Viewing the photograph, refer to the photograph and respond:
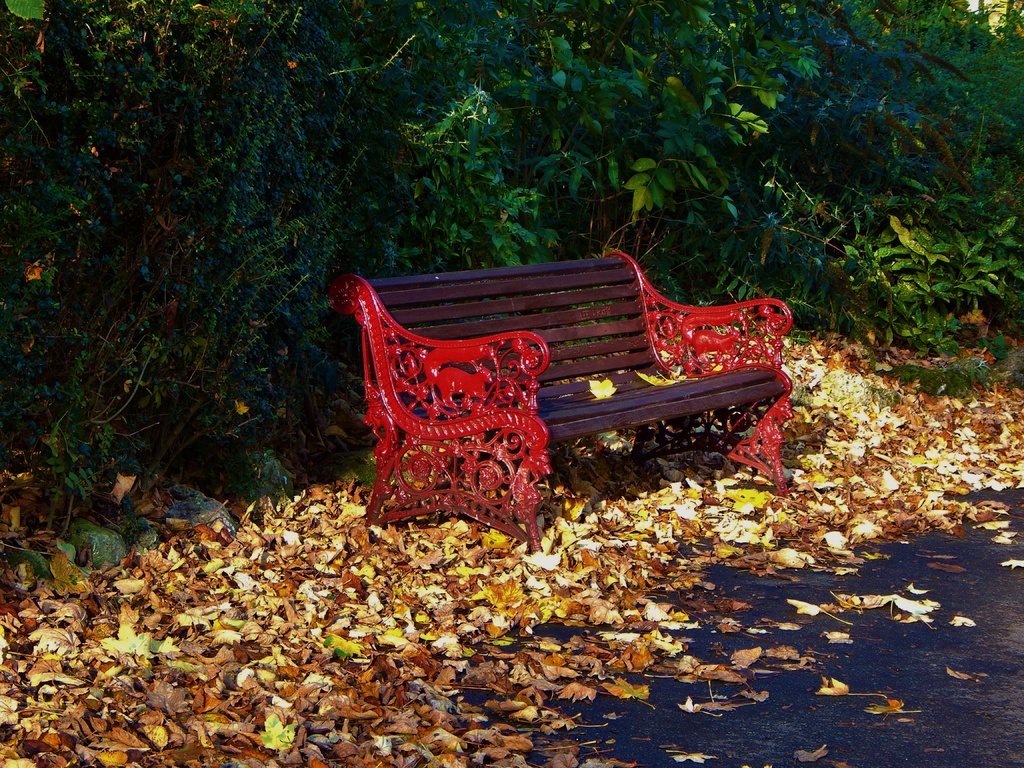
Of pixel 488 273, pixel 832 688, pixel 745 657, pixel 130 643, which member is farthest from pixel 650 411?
pixel 130 643

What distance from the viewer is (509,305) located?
5.73 metres

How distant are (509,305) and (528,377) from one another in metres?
0.94

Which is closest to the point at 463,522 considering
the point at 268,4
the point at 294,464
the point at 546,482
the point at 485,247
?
the point at 546,482

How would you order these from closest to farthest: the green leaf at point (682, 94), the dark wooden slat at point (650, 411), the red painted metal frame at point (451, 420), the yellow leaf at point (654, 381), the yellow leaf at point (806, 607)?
the yellow leaf at point (806, 607), the red painted metal frame at point (451, 420), the dark wooden slat at point (650, 411), the yellow leaf at point (654, 381), the green leaf at point (682, 94)

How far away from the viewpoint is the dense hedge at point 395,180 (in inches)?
158

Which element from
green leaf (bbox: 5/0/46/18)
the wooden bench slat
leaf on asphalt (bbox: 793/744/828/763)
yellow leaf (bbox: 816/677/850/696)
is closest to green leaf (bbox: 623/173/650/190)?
the wooden bench slat

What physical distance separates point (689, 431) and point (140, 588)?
3081mm

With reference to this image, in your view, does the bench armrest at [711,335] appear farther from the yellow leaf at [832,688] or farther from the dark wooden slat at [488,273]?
the yellow leaf at [832,688]

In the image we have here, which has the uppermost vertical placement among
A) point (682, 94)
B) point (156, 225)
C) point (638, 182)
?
point (682, 94)

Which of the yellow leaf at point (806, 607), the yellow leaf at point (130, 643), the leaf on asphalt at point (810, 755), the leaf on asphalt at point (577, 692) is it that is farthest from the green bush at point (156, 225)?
the leaf on asphalt at point (810, 755)

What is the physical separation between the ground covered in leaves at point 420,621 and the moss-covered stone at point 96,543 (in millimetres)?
50

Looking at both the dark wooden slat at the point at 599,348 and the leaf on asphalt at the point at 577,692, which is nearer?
the leaf on asphalt at the point at 577,692

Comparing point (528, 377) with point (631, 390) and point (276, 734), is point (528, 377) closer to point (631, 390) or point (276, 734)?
point (631, 390)

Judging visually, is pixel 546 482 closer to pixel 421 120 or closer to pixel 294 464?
pixel 294 464
